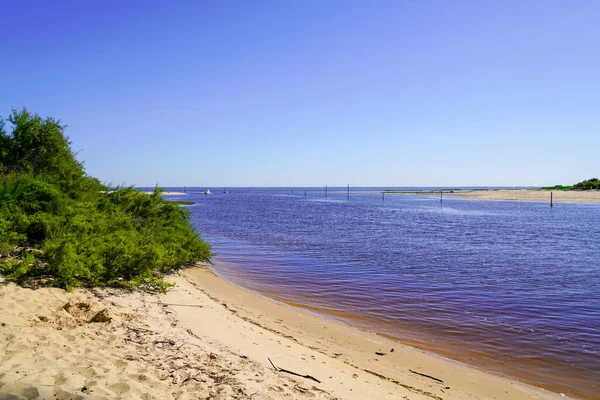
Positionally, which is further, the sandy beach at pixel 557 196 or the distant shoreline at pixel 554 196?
the distant shoreline at pixel 554 196

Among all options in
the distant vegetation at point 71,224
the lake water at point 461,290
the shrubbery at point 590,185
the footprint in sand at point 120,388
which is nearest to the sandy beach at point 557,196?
the shrubbery at point 590,185

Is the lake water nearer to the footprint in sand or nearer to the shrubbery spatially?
the footprint in sand

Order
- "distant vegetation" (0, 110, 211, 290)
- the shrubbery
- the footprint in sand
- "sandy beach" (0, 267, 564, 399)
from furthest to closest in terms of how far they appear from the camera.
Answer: the shrubbery, "distant vegetation" (0, 110, 211, 290), "sandy beach" (0, 267, 564, 399), the footprint in sand

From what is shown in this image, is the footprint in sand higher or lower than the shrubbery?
lower

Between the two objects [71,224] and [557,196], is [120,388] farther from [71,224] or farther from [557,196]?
[557,196]

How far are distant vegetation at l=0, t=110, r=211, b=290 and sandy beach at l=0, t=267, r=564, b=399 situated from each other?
0.78 meters

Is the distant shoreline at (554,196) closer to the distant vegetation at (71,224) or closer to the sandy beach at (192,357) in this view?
the distant vegetation at (71,224)

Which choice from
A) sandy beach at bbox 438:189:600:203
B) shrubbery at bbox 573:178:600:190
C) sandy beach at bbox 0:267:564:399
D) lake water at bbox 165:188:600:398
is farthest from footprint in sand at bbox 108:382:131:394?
shrubbery at bbox 573:178:600:190

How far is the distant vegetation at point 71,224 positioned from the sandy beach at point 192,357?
78cm

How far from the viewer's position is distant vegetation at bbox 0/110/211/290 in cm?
898

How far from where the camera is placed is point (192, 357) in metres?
5.99

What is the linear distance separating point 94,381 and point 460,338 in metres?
7.69

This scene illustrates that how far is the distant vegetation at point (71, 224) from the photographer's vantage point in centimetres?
898

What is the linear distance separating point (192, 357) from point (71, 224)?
6754 millimetres
